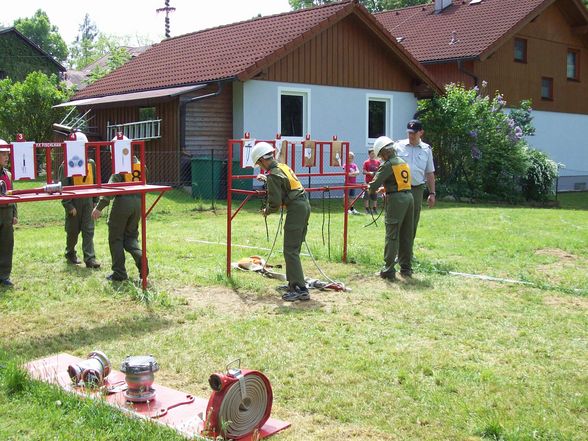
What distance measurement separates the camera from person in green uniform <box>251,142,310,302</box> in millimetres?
8031

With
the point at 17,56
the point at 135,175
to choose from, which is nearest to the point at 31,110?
the point at 135,175

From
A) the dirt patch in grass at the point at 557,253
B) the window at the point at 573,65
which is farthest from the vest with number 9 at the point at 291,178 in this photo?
the window at the point at 573,65

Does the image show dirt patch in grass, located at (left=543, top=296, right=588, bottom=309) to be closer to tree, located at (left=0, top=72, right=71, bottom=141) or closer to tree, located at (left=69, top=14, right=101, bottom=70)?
tree, located at (left=0, top=72, right=71, bottom=141)

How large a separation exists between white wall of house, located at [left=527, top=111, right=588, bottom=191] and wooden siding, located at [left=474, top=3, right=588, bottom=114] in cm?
39

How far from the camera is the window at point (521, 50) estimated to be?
29.3 metres

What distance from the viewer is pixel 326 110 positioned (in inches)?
886

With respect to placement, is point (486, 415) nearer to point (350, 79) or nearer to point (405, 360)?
point (405, 360)

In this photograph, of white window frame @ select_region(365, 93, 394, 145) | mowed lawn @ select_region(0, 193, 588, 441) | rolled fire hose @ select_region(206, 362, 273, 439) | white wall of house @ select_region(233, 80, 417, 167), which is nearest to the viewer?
rolled fire hose @ select_region(206, 362, 273, 439)

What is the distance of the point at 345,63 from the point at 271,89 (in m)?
2.85

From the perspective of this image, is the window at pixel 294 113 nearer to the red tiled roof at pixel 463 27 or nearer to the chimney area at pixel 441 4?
the red tiled roof at pixel 463 27

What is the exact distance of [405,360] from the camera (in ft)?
19.3

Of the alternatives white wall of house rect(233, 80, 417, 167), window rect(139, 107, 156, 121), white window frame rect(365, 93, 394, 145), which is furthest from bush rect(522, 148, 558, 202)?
window rect(139, 107, 156, 121)

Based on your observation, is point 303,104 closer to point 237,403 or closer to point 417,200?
point 417,200

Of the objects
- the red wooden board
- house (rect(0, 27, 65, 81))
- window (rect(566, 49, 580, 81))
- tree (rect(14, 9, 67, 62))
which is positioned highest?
tree (rect(14, 9, 67, 62))
